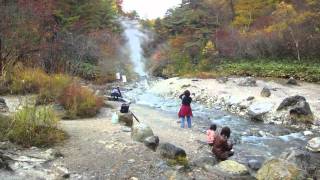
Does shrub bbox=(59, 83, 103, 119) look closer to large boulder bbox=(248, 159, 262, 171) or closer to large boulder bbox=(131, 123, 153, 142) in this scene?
large boulder bbox=(131, 123, 153, 142)

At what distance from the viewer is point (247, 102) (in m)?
20.5

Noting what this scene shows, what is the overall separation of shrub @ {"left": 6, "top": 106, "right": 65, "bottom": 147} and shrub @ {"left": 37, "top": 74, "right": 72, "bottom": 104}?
499 centimetres

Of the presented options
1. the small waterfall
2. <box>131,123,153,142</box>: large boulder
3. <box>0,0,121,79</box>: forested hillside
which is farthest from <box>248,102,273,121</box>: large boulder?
the small waterfall

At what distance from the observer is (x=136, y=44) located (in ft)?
171

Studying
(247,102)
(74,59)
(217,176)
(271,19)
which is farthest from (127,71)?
(217,176)

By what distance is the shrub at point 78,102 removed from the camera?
49.2ft

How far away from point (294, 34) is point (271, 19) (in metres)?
5.90

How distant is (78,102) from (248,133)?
6270 mm

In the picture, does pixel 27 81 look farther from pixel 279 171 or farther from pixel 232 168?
pixel 279 171

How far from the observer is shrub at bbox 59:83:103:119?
1501 cm

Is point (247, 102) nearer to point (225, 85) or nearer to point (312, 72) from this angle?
point (225, 85)

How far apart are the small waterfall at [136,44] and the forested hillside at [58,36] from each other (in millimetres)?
2968

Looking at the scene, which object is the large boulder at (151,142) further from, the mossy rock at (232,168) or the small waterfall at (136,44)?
the small waterfall at (136,44)

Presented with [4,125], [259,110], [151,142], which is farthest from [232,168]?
[259,110]
